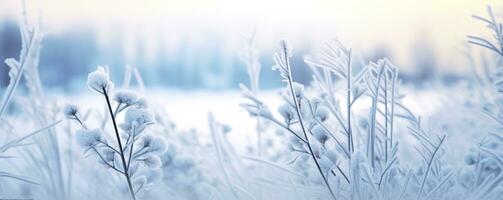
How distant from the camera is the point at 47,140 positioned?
3.68 feet

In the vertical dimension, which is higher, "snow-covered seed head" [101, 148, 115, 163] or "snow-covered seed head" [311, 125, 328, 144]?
"snow-covered seed head" [311, 125, 328, 144]

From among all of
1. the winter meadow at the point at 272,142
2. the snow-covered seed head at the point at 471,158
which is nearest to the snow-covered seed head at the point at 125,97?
the winter meadow at the point at 272,142

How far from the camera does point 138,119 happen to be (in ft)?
2.58

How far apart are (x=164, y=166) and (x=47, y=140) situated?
22 cm

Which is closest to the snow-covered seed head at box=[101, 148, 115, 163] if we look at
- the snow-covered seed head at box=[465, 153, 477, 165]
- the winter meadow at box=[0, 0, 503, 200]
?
the winter meadow at box=[0, 0, 503, 200]

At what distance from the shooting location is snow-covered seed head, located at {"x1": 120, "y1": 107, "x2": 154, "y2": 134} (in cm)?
78

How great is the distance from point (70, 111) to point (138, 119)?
0.31 ft

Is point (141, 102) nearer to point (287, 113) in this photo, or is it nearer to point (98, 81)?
point (98, 81)

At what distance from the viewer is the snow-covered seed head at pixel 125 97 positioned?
0.78 meters

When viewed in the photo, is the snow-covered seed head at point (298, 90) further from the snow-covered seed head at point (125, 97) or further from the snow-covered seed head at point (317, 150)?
the snow-covered seed head at point (125, 97)

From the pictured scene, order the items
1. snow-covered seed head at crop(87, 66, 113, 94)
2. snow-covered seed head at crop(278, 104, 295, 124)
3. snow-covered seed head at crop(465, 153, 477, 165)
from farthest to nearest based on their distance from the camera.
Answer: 1. snow-covered seed head at crop(465, 153, 477, 165)
2. snow-covered seed head at crop(278, 104, 295, 124)
3. snow-covered seed head at crop(87, 66, 113, 94)

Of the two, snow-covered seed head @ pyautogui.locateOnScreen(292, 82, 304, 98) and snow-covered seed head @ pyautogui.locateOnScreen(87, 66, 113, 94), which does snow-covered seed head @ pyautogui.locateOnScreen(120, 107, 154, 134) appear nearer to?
snow-covered seed head @ pyautogui.locateOnScreen(87, 66, 113, 94)

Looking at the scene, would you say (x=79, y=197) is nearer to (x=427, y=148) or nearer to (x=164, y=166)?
(x=164, y=166)

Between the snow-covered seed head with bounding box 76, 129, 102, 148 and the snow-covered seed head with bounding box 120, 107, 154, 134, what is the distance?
0.04 m
